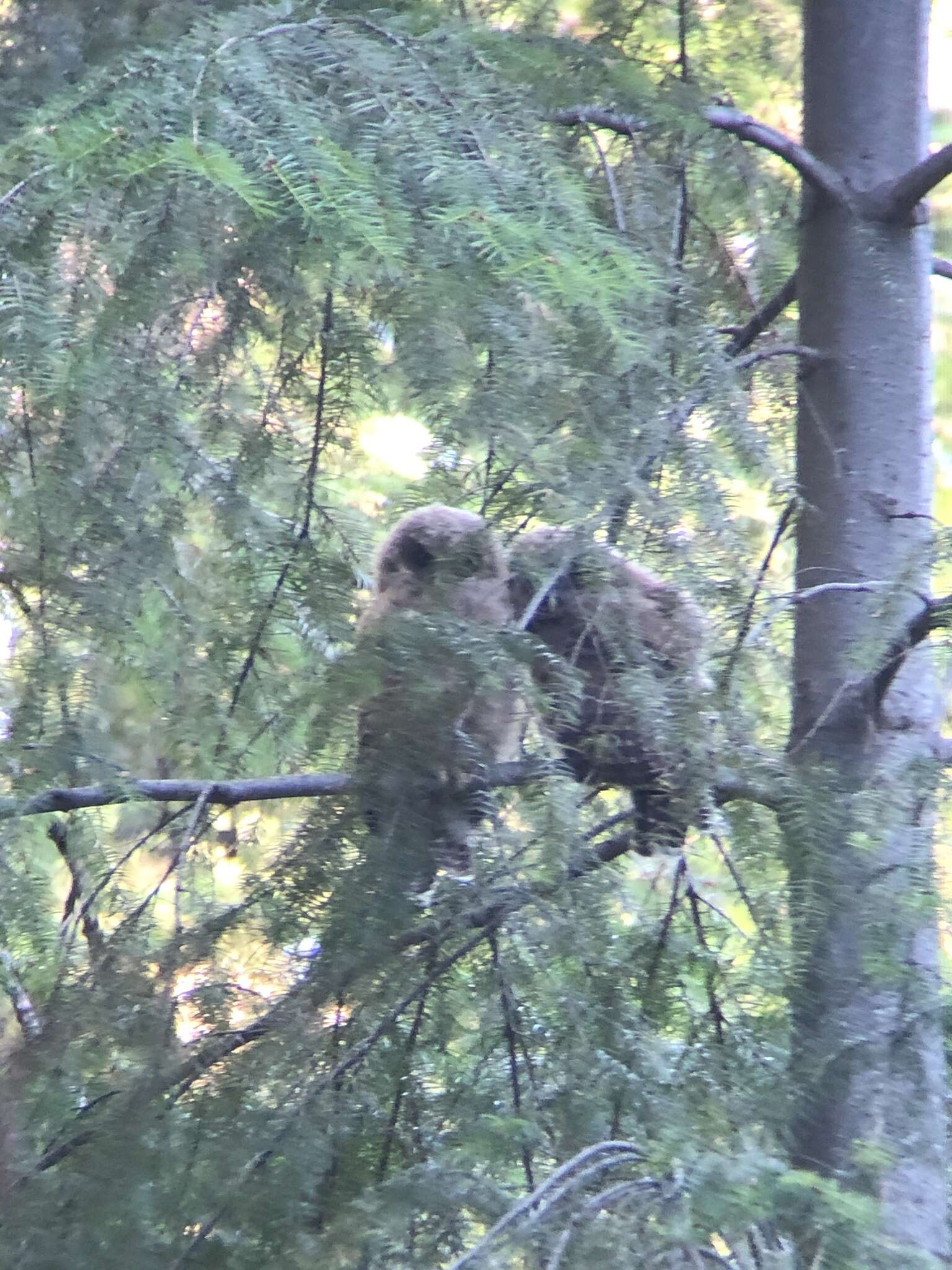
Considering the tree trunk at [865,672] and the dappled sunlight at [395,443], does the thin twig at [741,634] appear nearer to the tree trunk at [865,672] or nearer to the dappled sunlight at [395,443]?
the tree trunk at [865,672]

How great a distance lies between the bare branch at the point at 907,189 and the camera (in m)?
3.00

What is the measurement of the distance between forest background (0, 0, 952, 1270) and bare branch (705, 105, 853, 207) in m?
0.03

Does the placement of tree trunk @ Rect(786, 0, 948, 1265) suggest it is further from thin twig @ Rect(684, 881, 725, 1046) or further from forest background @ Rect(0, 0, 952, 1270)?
thin twig @ Rect(684, 881, 725, 1046)

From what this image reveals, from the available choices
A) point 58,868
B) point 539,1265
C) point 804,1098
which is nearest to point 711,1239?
point 539,1265

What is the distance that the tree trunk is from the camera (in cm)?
205

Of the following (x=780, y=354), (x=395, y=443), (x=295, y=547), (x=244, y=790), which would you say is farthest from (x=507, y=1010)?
(x=395, y=443)

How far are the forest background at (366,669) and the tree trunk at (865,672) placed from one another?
5cm

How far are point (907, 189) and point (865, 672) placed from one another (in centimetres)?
136

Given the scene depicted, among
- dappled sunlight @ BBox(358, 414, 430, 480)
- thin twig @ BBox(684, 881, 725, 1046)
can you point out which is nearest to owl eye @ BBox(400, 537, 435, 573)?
dappled sunlight @ BBox(358, 414, 430, 480)

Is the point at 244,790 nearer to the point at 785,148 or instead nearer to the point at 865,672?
the point at 865,672

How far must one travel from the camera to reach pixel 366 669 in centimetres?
231

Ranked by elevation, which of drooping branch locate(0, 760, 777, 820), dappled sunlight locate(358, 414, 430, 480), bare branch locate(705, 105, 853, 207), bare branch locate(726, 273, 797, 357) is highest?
dappled sunlight locate(358, 414, 430, 480)

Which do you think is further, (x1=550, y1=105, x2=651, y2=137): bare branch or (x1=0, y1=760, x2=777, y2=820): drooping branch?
(x1=550, y1=105, x2=651, y2=137): bare branch

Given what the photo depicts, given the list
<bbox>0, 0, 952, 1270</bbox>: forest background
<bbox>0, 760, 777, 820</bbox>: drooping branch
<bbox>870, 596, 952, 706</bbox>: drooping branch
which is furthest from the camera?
<bbox>0, 760, 777, 820</bbox>: drooping branch
